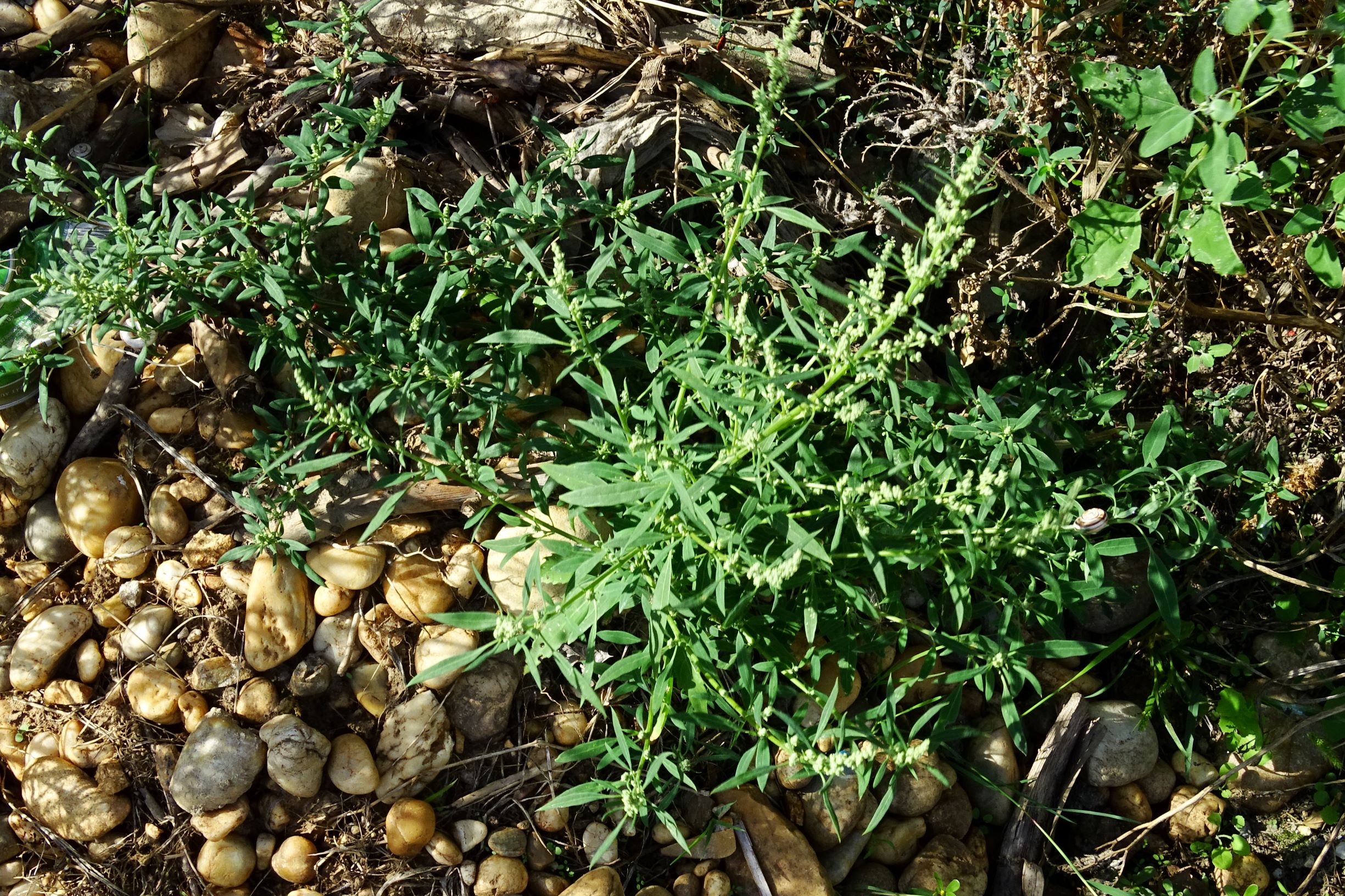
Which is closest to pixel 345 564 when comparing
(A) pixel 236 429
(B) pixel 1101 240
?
(A) pixel 236 429

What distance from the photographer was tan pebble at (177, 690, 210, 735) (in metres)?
3.58

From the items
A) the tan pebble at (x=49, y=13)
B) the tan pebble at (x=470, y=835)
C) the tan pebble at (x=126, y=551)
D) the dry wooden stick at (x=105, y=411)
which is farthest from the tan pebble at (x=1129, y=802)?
the tan pebble at (x=49, y=13)

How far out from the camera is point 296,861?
3.44 meters

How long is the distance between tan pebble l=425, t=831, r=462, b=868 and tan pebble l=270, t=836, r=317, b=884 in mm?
374

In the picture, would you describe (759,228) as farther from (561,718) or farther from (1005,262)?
(561,718)

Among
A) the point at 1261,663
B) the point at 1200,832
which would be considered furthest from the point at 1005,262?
the point at 1200,832

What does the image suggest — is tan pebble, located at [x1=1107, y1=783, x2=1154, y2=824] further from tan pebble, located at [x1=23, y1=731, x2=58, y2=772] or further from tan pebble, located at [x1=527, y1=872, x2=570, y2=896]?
tan pebble, located at [x1=23, y1=731, x2=58, y2=772]

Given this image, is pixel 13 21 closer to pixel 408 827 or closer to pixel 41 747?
pixel 41 747

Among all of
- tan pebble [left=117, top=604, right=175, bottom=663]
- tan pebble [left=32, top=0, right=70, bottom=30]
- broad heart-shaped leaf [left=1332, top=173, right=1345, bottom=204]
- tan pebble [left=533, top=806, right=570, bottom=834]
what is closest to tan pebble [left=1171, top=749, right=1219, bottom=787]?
broad heart-shaped leaf [left=1332, top=173, right=1345, bottom=204]

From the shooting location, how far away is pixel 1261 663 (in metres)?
3.96

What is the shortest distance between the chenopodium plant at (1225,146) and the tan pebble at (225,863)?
134 inches

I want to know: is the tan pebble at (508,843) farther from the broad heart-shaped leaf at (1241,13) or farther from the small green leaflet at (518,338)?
the broad heart-shaped leaf at (1241,13)

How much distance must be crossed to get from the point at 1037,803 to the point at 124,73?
14.4 ft

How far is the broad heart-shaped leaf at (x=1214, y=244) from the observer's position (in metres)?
3.15
